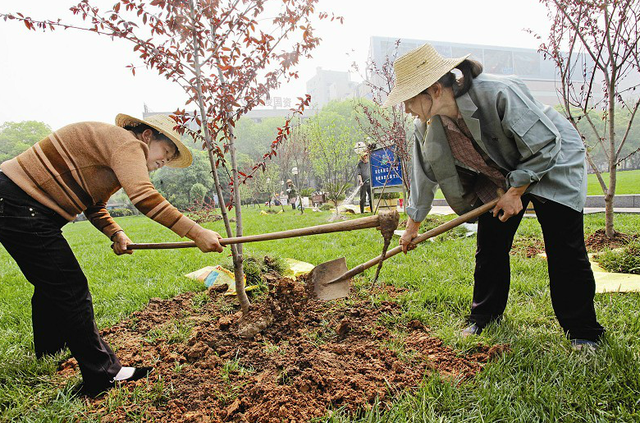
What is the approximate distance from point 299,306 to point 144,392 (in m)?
1.17

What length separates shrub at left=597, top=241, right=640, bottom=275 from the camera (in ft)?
10.8

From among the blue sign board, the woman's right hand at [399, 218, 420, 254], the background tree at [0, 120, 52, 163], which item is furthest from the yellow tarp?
the background tree at [0, 120, 52, 163]

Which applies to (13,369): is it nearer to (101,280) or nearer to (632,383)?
(101,280)

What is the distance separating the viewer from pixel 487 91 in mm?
1956

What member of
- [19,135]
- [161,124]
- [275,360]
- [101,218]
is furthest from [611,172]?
[19,135]

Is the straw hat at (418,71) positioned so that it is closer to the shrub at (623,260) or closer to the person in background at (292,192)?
the shrub at (623,260)

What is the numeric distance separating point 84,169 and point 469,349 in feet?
8.06

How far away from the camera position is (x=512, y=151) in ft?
6.77

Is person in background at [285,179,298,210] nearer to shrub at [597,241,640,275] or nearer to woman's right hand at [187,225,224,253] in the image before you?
shrub at [597,241,640,275]

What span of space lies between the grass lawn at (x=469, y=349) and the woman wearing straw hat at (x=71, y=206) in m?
0.39

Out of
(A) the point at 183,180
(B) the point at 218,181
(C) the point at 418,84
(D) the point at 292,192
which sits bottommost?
(D) the point at 292,192

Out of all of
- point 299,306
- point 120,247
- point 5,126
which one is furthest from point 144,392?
point 5,126

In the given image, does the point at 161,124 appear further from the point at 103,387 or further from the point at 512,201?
the point at 512,201

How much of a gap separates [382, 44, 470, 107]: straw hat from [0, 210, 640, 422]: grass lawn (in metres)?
1.54
